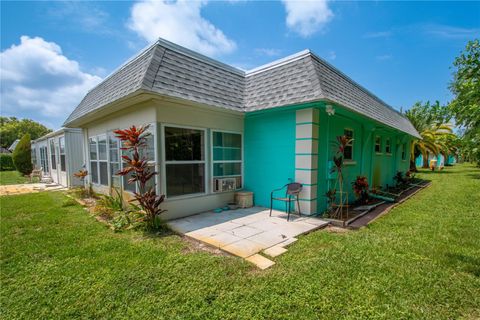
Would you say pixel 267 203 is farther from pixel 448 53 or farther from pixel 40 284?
pixel 448 53

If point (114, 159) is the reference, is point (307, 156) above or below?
above

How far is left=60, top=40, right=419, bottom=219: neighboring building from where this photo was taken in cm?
545

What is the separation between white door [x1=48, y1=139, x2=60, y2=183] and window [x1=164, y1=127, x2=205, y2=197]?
12.2m

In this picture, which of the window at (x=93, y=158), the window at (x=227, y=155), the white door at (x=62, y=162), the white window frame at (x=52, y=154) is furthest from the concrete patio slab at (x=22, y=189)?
the window at (x=227, y=155)

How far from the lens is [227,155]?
6906 millimetres

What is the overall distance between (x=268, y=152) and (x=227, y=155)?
1.33m

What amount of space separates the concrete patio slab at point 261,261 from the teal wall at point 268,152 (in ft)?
9.88

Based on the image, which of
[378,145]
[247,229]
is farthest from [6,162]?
[378,145]

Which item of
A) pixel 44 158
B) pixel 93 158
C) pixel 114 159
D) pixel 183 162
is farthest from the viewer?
pixel 44 158

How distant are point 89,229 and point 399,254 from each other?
6.50 m

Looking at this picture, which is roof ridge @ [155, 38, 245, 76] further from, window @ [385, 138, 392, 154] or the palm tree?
the palm tree

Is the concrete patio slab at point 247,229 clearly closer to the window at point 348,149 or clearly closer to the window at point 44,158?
the window at point 348,149

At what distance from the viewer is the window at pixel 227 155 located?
6574 millimetres

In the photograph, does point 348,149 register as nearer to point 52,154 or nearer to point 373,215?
point 373,215
